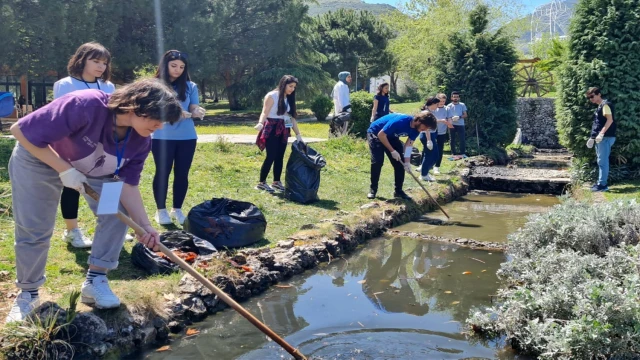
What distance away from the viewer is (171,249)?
5.31m

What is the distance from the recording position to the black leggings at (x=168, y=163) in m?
6.18

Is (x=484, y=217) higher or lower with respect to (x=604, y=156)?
lower

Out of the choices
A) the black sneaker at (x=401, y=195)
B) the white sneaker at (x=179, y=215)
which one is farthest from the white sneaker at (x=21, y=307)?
the black sneaker at (x=401, y=195)

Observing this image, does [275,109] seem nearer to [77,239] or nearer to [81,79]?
[81,79]

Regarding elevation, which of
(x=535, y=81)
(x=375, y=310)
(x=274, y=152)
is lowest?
(x=375, y=310)

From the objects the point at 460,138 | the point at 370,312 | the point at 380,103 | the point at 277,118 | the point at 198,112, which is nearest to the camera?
the point at 370,312

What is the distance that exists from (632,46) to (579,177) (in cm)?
242

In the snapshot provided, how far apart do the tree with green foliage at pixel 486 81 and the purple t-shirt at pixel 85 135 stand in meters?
12.9

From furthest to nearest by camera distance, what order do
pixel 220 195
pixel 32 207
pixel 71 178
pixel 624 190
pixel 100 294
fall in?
pixel 624 190
pixel 220 195
pixel 100 294
pixel 32 207
pixel 71 178

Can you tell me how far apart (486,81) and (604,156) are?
602cm

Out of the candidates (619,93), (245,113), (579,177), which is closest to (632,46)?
(619,93)

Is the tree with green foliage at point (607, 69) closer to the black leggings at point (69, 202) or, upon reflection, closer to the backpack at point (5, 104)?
the black leggings at point (69, 202)

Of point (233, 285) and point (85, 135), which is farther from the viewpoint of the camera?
point (233, 285)

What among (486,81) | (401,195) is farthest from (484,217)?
(486,81)
